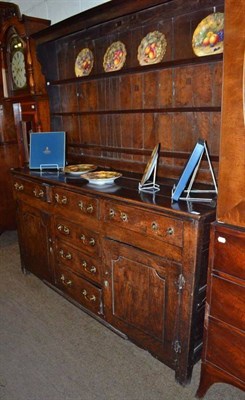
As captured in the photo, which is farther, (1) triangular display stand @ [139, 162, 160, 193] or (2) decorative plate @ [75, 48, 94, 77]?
(2) decorative plate @ [75, 48, 94, 77]

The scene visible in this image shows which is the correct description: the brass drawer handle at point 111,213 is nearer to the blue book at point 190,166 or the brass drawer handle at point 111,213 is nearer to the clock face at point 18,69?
the blue book at point 190,166

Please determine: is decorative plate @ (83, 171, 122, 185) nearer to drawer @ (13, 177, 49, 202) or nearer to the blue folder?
drawer @ (13, 177, 49, 202)

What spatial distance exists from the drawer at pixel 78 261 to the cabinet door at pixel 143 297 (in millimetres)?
101

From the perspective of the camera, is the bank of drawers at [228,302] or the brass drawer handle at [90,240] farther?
the brass drawer handle at [90,240]

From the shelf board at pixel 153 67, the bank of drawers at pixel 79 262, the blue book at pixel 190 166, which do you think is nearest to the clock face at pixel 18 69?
the shelf board at pixel 153 67

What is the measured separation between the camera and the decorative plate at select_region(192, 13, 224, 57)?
5.35 feet

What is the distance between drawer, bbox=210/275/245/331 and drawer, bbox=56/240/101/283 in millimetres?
765

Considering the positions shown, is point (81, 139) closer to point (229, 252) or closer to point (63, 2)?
point (63, 2)

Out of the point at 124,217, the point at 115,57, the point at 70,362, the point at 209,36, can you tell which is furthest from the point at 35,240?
the point at 209,36

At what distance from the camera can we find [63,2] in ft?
8.05

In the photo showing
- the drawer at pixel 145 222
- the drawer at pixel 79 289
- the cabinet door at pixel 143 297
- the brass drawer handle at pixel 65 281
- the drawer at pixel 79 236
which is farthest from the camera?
the brass drawer handle at pixel 65 281

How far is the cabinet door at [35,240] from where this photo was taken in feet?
7.61

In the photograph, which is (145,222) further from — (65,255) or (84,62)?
(84,62)

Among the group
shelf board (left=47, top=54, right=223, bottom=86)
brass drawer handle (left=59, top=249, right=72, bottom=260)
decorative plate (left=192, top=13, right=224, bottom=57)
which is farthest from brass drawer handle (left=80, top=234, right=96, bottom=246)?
decorative plate (left=192, top=13, right=224, bottom=57)
